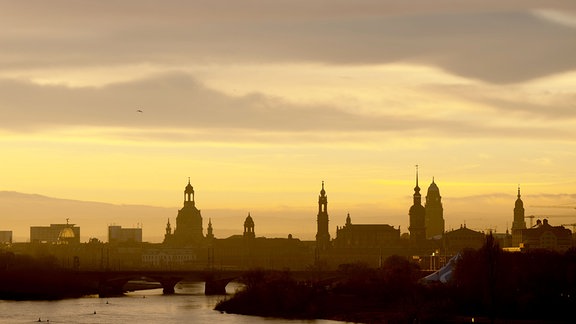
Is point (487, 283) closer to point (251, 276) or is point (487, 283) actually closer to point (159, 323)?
point (159, 323)

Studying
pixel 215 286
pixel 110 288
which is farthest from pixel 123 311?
pixel 110 288

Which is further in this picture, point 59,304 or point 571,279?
point 59,304

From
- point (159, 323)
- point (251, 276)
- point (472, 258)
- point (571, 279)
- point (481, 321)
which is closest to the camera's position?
point (481, 321)

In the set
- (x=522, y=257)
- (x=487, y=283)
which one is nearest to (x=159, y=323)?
(x=487, y=283)

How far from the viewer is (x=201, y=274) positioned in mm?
173125

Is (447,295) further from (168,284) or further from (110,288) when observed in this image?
(110,288)

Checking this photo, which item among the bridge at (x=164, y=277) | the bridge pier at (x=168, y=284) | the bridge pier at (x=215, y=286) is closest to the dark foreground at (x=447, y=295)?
the bridge at (x=164, y=277)

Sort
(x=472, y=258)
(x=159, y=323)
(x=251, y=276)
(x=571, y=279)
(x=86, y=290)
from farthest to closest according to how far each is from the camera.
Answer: (x=86, y=290)
(x=251, y=276)
(x=472, y=258)
(x=571, y=279)
(x=159, y=323)

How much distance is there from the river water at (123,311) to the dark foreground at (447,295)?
5.00 metres

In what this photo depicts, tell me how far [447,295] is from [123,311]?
96.2 feet

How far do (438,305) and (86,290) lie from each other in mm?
69478

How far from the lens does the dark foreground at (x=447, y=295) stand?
354ft

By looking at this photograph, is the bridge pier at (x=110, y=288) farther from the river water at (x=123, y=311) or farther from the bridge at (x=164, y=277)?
the river water at (x=123, y=311)

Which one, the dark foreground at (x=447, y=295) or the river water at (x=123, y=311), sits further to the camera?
the river water at (x=123, y=311)
